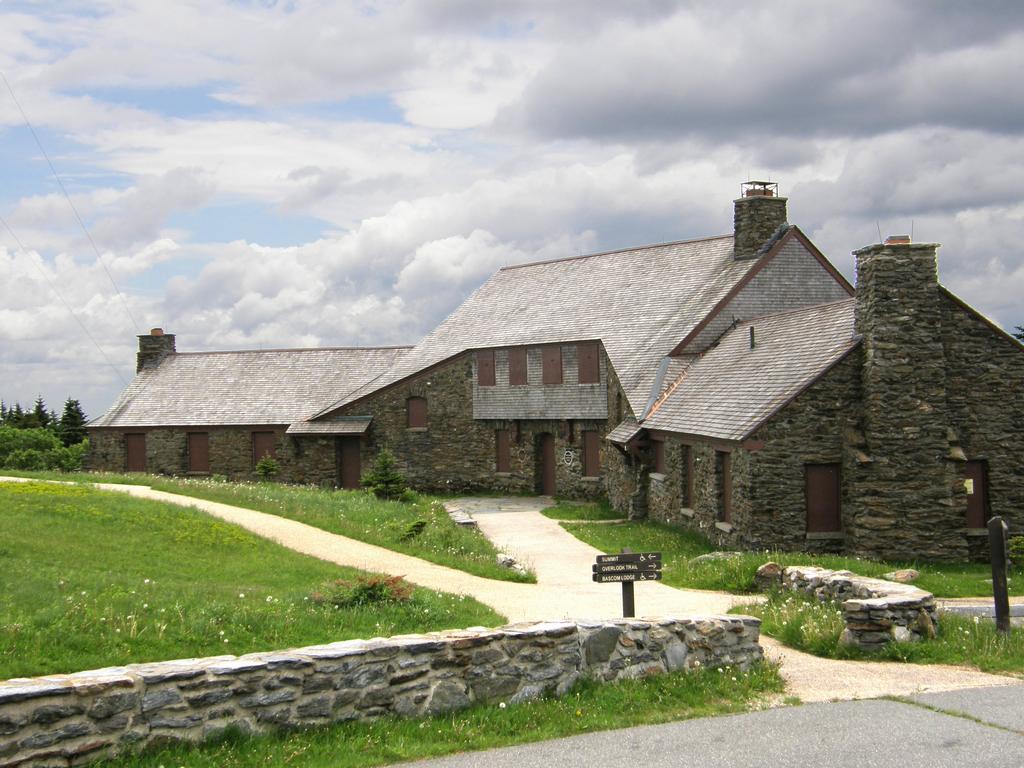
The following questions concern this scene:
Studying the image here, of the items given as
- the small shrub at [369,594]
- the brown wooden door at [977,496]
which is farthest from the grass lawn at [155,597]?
the brown wooden door at [977,496]

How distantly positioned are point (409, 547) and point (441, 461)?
17.9 m

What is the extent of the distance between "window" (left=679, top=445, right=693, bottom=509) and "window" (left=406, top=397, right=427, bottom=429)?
14849mm

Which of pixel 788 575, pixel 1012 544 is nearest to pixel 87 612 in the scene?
pixel 788 575

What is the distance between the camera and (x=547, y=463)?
3850cm

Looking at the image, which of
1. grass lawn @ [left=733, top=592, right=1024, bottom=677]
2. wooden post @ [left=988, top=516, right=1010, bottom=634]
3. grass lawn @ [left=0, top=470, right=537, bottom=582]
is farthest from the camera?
grass lawn @ [left=0, top=470, right=537, bottom=582]

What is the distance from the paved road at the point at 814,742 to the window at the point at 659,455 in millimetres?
19104

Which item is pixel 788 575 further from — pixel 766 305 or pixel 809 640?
pixel 766 305

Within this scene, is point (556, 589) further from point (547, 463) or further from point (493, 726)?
point (547, 463)

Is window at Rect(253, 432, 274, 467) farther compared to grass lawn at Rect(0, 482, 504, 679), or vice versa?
window at Rect(253, 432, 274, 467)

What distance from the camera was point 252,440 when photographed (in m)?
43.0

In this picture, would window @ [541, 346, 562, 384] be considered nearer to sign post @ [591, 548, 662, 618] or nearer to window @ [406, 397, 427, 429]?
window @ [406, 397, 427, 429]

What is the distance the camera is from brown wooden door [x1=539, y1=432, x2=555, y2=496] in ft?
125

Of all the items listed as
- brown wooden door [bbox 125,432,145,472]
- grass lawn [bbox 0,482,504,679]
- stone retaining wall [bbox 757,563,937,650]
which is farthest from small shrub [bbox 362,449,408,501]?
stone retaining wall [bbox 757,563,937,650]

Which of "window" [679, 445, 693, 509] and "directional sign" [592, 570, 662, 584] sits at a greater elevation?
"window" [679, 445, 693, 509]
